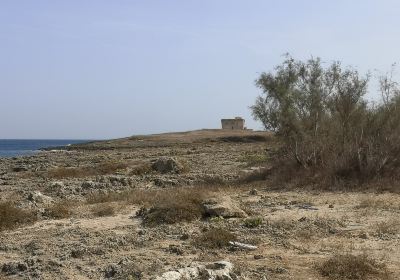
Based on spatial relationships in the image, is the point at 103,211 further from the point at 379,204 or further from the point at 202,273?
the point at 379,204

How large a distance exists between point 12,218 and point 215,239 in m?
5.61

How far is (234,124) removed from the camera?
86.9 metres

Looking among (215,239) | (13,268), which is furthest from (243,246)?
(13,268)

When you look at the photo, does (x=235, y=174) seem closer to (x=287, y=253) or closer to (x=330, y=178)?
(x=330, y=178)

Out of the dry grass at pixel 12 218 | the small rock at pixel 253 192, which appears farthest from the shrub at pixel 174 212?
the small rock at pixel 253 192

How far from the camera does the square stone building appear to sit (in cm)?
8612

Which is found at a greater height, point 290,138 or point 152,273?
point 290,138

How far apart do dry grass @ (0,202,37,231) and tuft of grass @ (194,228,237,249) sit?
197 inches

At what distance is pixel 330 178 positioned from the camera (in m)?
20.0

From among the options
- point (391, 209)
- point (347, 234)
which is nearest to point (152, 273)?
point (347, 234)

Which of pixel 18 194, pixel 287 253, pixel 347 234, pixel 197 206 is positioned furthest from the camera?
pixel 18 194

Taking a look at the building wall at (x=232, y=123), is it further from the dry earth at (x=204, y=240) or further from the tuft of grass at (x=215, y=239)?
the tuft of grass at (x=215, y=239)

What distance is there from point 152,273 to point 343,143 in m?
15.9

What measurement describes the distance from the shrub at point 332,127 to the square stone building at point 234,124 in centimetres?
5971
